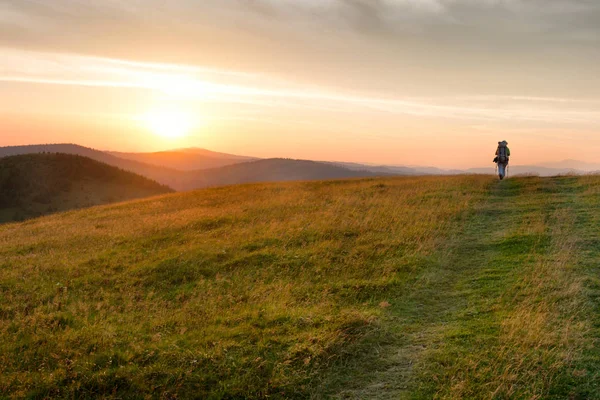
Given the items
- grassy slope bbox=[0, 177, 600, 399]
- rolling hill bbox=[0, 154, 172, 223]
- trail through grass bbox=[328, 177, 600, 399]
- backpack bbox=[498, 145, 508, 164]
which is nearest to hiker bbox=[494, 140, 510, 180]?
backpack bbox=[498, 145, 508, 164]

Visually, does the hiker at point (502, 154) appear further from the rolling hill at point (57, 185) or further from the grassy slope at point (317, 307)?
the rolling hill at point (57, 185)

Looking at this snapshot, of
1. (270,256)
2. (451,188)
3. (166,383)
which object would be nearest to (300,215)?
(270,256)

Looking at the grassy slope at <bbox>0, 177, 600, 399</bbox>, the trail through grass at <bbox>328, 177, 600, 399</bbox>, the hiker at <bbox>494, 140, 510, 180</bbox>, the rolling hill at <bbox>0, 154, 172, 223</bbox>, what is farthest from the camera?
the rolling hill at <bbox>0, 154, 172, 223</bbox>

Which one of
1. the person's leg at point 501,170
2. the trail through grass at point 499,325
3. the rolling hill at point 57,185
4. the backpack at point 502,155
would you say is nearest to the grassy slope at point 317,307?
the trail through grass at point 499,325

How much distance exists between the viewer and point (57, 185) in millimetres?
76000

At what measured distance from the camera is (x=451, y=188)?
95.0 feet

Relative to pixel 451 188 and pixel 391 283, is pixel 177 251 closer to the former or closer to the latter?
pixel 391 283

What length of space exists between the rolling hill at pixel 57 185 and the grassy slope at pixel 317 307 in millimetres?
55725

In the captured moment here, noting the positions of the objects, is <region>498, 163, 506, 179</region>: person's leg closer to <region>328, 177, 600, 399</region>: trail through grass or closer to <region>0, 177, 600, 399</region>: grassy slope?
<region>0, 177, 600, 399</region>: grassy slope

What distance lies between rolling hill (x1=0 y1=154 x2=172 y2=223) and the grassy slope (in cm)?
5573

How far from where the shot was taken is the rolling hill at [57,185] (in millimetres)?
69812

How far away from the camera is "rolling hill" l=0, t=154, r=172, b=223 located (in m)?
69.8

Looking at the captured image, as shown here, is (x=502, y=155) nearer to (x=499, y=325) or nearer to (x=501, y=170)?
(x=501, y=170)

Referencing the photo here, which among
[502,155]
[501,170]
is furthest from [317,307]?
[501,170]
